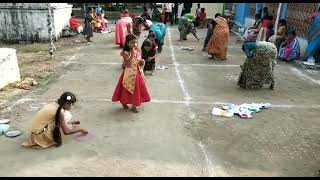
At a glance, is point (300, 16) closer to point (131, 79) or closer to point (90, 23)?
point (131, 79)

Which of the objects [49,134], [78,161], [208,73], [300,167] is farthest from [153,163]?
[208,73]

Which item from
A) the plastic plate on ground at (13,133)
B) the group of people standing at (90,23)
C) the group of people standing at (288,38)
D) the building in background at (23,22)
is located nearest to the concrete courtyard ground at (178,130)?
the plastic plate on ground at (13,133)

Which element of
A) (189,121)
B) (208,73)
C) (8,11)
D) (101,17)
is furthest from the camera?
(101,17)

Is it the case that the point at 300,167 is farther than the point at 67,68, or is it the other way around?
the point at 67,68

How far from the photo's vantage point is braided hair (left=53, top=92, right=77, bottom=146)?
473 centimetres

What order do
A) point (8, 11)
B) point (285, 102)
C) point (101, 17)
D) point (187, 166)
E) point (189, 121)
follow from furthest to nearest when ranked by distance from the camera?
point (101, 17) < point (8, 11) < point (285, 102) < point (189, 121) < point (187, 166)

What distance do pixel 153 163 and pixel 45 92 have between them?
3873 mm

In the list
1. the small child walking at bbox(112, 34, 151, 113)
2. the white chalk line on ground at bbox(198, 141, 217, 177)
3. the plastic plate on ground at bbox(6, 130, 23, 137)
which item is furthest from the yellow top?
the white chalk line on ground at bbox(198, 141, 217, 177)

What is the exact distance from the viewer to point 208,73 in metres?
9.45

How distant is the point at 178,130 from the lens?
18.6 ft

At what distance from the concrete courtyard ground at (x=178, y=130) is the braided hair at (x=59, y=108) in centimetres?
14

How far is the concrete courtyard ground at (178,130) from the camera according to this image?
453 centimetres

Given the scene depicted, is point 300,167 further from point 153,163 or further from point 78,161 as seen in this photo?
point 78,161

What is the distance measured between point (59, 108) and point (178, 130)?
1.92 m
